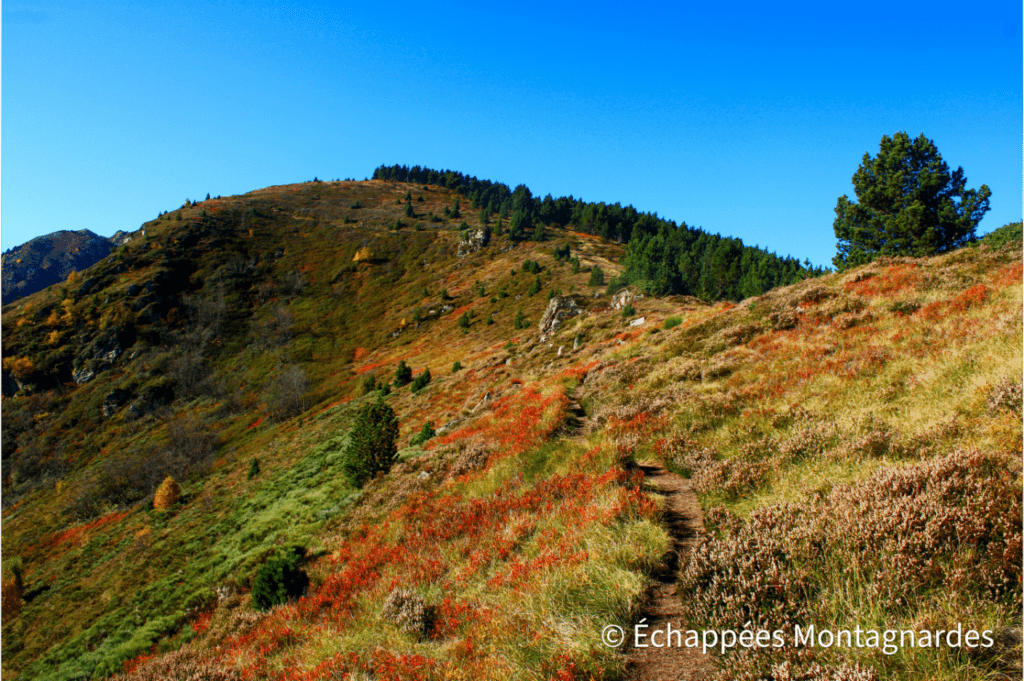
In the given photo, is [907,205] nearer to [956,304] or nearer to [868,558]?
[956,304]

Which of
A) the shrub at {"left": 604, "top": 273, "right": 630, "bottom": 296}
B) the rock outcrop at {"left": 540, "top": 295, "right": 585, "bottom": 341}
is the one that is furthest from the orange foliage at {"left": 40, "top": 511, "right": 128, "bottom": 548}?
the shrub at {"left": 604, "top": 273, "right": 630, "bottom": 296}

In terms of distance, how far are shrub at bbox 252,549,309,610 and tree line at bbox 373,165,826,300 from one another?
58.2 meters

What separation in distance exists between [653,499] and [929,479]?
129 inches

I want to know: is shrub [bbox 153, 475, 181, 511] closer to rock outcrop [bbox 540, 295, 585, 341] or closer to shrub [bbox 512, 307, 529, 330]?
rock outcrop [bbox 540, 295, 585, 341]

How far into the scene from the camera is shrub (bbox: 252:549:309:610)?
10250mm

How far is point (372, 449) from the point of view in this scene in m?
17.8

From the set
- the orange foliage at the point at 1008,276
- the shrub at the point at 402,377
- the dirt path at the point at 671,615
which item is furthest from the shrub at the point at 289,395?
the orange foliage at the point at 1008,276

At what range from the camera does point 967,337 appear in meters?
9.18

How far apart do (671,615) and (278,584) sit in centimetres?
1007

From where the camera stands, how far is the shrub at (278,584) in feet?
33.6

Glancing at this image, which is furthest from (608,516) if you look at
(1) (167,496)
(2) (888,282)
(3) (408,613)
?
(1) (167,496)

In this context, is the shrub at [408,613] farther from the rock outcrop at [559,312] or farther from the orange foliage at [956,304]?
the rock outcrop at [559,312]

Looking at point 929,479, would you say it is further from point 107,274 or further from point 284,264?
point 107,274

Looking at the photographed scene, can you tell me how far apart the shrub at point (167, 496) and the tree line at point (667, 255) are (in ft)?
182
